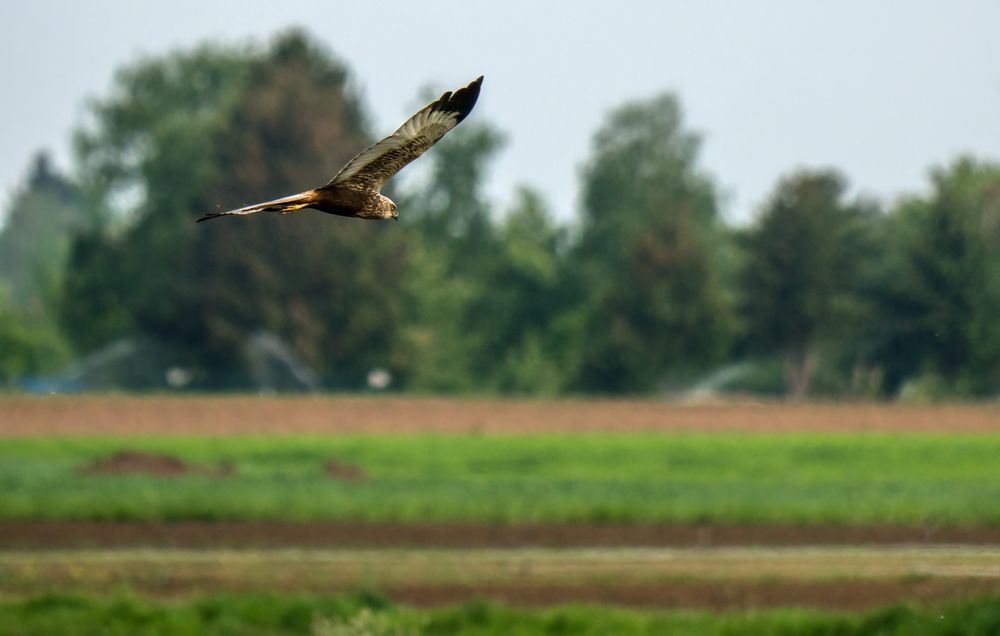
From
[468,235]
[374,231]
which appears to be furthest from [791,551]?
[468,235]

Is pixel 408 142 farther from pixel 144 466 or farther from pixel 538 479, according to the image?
pixel 144 466

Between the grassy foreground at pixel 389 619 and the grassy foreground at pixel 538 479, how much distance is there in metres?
13.8

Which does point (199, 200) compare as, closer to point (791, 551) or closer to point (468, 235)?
point (468, 235)

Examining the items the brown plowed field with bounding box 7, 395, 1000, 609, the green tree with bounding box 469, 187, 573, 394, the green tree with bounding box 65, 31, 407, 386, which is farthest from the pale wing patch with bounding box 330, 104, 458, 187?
the green tree with bounding box 469, 187, 573, 394

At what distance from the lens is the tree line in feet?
264

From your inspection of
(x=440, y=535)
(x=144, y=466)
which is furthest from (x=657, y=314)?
(x=440, y=535)

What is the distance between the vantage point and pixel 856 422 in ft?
210

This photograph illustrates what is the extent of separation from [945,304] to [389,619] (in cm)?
6242

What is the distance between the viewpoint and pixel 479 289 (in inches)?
4176

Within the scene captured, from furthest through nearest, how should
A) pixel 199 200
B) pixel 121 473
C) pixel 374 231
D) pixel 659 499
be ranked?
pixel 199 200
pixel 374 231
pixel 121 473
pixel 659 499

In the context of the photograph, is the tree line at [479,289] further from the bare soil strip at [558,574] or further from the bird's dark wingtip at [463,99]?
the bird's dark wingtip at [463,99]

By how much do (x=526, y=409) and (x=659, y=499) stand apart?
28.7 m

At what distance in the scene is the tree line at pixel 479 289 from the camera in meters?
80.5

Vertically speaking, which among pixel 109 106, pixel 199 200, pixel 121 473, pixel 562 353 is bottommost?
pixel 121 473
